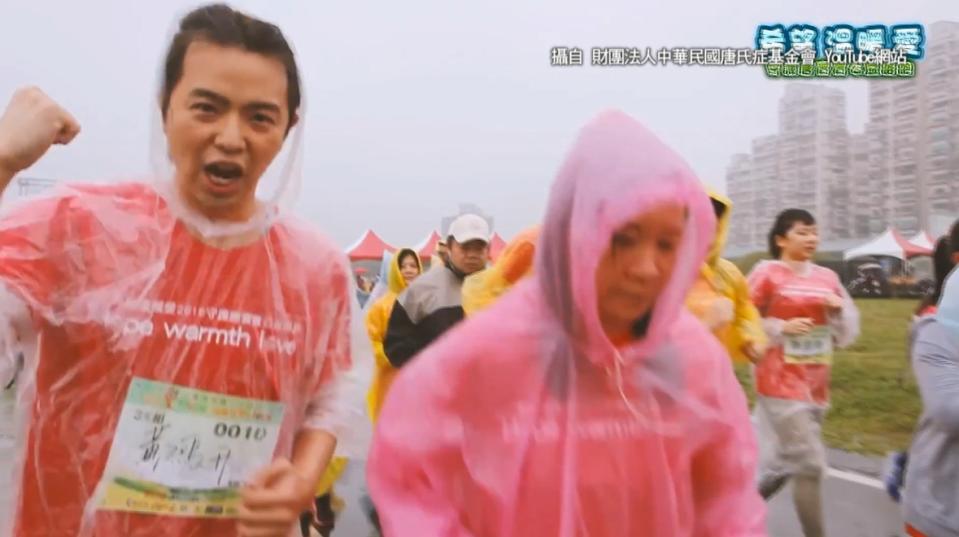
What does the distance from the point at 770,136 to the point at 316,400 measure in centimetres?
155

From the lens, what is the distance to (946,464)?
1.55 m

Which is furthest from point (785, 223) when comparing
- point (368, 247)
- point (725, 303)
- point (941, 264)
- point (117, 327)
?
point (117, 327)

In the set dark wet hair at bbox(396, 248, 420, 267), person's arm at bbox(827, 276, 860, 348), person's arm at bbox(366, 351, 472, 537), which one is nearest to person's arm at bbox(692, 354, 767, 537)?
person's arm at bbox(366, 351, 472, 537)

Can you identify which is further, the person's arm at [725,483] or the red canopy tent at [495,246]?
the red canopy tent at [495,246]

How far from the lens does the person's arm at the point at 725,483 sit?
0.96 metres

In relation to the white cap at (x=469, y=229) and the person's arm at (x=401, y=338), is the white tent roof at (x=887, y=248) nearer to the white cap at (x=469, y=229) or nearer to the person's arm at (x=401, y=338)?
the white cap at (x=469, y=229)

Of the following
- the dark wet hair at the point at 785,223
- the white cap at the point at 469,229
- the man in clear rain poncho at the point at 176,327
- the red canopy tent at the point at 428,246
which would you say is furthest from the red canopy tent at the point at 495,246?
the dark wet hair at the point at 785,223

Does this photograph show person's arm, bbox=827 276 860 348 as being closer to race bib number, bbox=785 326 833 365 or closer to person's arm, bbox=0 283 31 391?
race bib number, bbox=785 326 833 365

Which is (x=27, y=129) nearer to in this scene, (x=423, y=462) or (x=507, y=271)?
(x=423, y=462)

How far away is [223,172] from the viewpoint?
993 millimetres

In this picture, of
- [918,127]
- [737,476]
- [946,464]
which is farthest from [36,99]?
[918,127]

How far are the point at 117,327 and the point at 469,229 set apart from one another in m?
→ 1.03

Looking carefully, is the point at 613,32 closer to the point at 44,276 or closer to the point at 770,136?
the point at 770,136

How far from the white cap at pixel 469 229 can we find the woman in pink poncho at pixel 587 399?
0.92m
